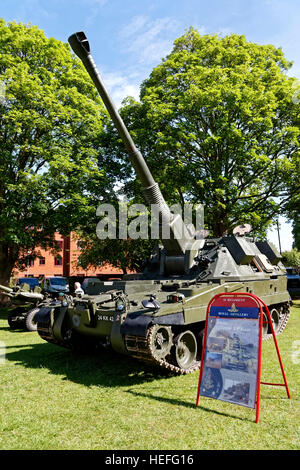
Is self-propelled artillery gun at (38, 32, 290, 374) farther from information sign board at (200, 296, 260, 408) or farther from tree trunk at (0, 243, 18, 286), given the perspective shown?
tree trunk at (0, 243, 18, 286)

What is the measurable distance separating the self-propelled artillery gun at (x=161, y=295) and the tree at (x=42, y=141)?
7413 mm

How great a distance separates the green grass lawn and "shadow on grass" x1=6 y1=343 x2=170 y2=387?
19 mm

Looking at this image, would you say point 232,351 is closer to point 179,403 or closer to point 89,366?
point 179,403

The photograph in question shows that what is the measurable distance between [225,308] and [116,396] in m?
2.20

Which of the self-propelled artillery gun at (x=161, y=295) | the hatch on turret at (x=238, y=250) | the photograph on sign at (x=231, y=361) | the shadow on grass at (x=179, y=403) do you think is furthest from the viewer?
the hatch on turret at (x=238, y=250)

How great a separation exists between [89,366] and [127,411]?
8.52ft

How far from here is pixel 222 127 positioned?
15.0 meters

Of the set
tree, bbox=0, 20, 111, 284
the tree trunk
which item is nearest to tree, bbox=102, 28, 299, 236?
tree, bbox=0, 20, 111, 284

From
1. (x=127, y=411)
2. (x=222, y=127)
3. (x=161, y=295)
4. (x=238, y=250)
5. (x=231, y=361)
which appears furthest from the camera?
(x=222, y=127)

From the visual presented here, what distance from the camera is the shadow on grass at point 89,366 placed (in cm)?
649

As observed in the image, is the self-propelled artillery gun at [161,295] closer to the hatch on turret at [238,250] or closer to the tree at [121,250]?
the hatch on turret at [238,250]

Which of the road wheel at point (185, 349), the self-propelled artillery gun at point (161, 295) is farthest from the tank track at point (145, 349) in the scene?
the road wheel at point (185, 349)

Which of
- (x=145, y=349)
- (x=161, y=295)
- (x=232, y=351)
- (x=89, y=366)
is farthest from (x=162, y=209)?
(x=232, y=351)
